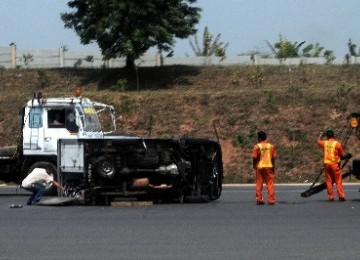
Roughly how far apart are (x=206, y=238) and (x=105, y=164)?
27.0ft

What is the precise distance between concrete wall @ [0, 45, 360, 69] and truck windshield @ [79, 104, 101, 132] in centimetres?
2592

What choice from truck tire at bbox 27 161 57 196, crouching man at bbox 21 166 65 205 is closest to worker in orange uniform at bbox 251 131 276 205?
crouching man at bbox 21 166 65 205

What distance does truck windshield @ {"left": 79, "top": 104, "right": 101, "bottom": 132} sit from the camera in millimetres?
31578


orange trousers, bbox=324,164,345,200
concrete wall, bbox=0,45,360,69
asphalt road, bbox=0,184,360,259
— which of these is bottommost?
asphalt road, bbox=0,184,360,259

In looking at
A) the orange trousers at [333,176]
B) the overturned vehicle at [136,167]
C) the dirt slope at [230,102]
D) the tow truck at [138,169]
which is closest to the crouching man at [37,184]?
the tow truck at [138,169]

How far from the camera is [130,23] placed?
176 ft

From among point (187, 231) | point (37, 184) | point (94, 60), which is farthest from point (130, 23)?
point (187, 231)

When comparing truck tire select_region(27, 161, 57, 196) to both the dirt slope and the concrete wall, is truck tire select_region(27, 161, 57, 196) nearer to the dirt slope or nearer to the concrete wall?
the dirt slope

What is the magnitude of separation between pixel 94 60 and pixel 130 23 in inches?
269

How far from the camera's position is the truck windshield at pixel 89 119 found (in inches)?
1243

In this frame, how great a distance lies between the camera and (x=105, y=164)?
2623 cm

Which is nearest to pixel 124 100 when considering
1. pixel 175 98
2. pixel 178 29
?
pixel 175 98

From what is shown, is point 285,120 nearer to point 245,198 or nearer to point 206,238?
point 245,198

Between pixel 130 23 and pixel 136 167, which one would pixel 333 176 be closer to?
pixel 136 167
